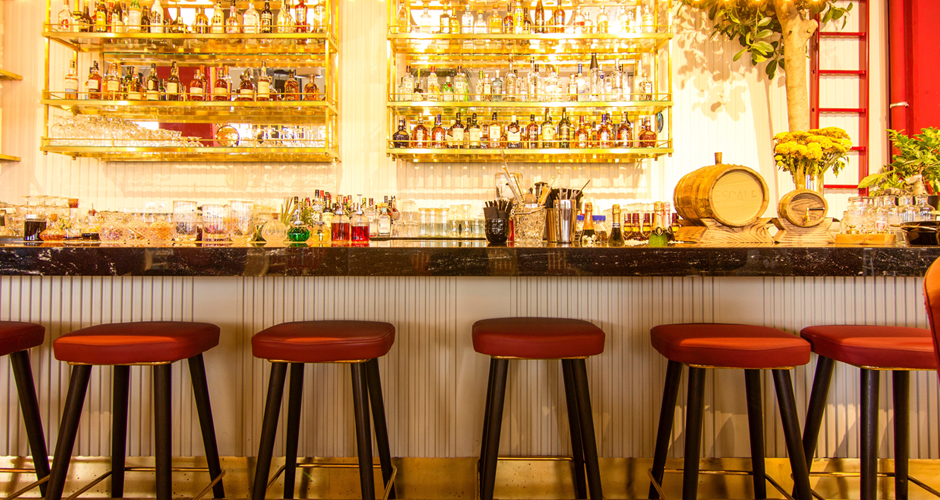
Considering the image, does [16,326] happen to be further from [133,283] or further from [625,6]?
[625,6]

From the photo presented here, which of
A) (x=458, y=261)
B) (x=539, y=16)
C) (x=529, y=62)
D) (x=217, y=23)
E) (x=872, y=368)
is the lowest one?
(x=872, y=368)

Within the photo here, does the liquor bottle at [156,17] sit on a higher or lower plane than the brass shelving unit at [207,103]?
higher

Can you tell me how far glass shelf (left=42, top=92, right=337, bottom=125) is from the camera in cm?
335

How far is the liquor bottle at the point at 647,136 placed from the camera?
3385 millimetres

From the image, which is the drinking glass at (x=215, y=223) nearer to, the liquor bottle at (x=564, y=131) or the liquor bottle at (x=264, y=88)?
the liquor bottle at (x=264, y=88)

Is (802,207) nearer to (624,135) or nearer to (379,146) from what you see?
(624,135)

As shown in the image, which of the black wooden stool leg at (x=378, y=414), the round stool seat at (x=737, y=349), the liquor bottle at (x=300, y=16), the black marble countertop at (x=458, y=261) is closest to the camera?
the round stool seat at (x=737, y=349)

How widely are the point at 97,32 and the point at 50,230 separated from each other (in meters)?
1.84

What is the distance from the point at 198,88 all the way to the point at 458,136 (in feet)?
5.61

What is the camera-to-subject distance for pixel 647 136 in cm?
341

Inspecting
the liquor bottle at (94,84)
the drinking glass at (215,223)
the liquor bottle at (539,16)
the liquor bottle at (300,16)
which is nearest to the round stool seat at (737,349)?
the drinking glass at (215,223)

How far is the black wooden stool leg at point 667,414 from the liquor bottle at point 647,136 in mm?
2145

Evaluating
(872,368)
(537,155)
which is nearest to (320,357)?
(872,368)

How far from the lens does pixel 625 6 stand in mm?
3633
